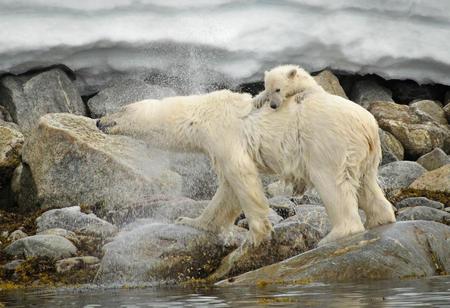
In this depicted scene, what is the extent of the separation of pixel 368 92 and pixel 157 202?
307 inches

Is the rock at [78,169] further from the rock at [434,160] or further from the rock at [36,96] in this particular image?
the rock at [434,160]

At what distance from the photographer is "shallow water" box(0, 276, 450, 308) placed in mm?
6891

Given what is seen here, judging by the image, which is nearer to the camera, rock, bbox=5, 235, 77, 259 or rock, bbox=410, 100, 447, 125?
rock, bbox=5, 235, 77, 259

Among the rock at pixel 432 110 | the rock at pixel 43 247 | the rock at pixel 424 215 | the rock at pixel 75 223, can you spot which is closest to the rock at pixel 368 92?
the rock at pixel 432 110

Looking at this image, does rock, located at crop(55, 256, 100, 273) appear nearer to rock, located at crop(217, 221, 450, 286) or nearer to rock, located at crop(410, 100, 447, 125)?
rock, located at crop(217, 221, 450, 286)

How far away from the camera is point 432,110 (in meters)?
19.1

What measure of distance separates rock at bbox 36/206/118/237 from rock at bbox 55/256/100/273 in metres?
1.00

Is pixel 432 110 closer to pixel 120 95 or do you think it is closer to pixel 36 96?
pixel 120 95

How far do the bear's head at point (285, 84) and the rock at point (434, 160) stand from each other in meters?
6.08

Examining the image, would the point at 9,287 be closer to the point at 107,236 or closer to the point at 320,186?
the point at 107,236

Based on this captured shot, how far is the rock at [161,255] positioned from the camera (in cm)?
1019

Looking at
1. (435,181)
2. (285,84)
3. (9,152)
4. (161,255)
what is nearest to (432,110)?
(435,181)

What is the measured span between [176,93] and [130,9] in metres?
1.98

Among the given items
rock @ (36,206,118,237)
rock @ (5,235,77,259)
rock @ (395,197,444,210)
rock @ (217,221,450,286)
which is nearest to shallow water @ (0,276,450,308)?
rock @ (217,221,450,286)
